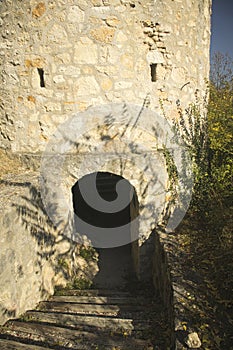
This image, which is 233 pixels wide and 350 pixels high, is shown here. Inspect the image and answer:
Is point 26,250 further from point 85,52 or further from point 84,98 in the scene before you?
point 85,52

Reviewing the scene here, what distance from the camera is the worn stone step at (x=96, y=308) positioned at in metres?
3.55

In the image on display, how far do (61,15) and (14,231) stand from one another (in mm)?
2984

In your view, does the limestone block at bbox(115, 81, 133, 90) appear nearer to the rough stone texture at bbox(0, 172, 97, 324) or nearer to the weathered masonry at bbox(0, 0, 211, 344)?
the weathered masonry at bbox(0, 0, 211, 344)

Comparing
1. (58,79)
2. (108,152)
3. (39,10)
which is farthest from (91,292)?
(39,10)

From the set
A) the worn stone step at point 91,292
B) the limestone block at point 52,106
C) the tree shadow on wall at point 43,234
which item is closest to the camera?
the tree shadow on wall at point 43,234

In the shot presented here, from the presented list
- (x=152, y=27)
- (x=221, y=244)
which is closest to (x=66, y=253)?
(x=221, y=244)

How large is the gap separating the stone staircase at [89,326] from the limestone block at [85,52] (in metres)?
3.46

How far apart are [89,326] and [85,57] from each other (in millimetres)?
3547

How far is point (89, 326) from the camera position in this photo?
10.2 feet

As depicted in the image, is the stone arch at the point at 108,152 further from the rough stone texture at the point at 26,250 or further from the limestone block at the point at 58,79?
the limestone block at the point at 58,79

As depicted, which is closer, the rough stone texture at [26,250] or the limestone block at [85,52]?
the rough stone texture at [26,250]

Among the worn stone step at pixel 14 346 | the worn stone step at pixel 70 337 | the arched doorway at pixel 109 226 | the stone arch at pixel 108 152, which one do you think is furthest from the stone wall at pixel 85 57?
the worn stone step at pixel 14 346

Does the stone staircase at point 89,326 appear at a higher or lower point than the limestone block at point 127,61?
lower

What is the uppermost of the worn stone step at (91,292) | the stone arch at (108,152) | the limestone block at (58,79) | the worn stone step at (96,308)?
the limestone block at (58,79)
